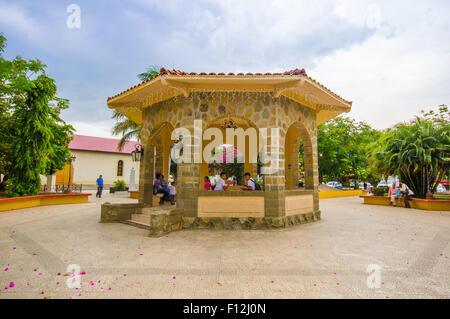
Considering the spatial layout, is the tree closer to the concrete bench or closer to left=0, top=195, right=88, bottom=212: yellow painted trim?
the concrete bench

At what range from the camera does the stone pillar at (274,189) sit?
6387 mm

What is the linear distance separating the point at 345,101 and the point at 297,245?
5184 mm

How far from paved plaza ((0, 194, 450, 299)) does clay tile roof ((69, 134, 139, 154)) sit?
22903mm

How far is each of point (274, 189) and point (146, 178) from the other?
4.40 meters

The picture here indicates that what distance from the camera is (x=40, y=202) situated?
1136 centimetres

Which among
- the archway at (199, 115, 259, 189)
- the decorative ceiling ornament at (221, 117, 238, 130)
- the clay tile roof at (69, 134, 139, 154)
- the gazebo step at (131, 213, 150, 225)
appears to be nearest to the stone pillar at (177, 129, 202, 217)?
the gazebo step at (131, 213, 150, 225)

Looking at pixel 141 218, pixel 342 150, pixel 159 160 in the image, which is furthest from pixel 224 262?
pixel 342 150

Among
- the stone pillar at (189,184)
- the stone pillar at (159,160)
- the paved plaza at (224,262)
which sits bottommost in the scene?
the paved plaza at (224,262)

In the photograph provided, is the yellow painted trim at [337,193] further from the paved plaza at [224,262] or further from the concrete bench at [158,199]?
the concrete bench at [158,199]

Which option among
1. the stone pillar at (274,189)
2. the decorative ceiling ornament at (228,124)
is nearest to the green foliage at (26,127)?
the decorative ceiling ornament at (228,124)

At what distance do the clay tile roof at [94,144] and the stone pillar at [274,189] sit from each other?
24.5 meters

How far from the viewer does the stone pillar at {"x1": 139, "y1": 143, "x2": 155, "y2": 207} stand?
801 cm

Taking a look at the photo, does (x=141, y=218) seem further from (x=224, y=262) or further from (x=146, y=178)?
(x=224, y=262)

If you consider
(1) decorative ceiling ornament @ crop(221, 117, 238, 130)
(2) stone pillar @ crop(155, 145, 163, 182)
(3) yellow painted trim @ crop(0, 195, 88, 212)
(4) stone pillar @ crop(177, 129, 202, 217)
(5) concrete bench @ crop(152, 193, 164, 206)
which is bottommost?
(3) yellow painted trim @ crop(0, 195, 88, 212)
